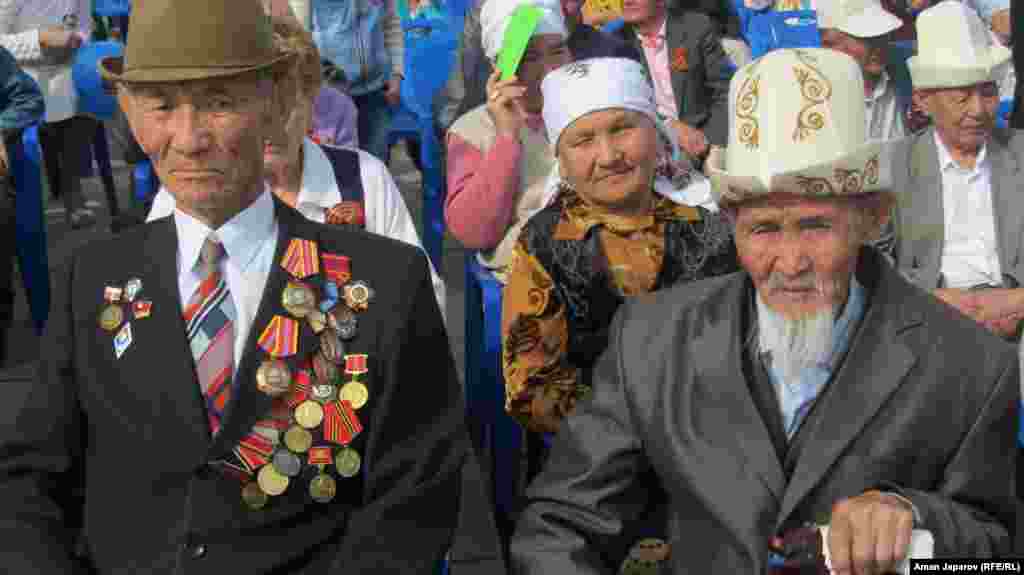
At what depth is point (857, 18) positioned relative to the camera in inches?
216

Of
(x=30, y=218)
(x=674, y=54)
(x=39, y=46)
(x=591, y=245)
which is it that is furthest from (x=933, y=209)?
(x=39, y=46)

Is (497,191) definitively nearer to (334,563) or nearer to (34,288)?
(334,563)

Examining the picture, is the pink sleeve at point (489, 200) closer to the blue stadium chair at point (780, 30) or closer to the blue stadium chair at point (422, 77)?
the blue stadium chair at point (422, 77)

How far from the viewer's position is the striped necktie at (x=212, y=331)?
246 centimetres

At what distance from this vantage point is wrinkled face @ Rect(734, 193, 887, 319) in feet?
8.02

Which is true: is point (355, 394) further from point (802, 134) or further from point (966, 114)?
point (966, 114)

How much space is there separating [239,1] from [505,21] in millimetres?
2305

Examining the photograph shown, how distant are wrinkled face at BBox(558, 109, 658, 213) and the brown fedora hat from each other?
1.31 m

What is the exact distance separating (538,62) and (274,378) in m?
2.37

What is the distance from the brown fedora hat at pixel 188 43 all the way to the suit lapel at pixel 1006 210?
112 inches

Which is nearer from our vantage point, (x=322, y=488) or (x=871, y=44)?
(x=322, y=488)

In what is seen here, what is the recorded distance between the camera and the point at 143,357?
2451 mm

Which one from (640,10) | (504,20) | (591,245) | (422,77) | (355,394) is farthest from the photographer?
(422,77)

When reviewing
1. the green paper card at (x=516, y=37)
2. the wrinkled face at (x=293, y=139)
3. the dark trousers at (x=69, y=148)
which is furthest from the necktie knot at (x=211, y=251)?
the dark trousers at (x=69, y=148)
